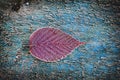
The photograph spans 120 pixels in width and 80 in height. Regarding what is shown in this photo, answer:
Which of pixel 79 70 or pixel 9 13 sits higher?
pixel 9 13

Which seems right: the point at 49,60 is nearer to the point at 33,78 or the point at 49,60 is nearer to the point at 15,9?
the point at 33,78

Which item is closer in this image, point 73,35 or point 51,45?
point 51,45

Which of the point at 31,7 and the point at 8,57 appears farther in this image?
the point at 31,7

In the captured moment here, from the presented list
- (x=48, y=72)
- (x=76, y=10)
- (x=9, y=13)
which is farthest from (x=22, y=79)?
(x=76, y=10)
